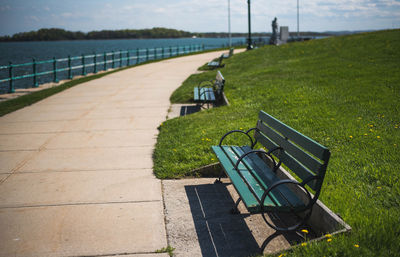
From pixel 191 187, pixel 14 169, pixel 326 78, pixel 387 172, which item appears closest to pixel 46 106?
pixel 14 169

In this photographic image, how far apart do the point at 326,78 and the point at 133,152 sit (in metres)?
7.20

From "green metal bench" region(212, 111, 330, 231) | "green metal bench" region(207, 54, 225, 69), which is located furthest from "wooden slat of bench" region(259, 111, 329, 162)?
"green metal bench" region(207, 54, 225, 69)

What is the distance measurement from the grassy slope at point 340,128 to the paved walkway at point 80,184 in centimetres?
62

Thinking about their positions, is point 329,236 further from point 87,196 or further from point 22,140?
point 22,140

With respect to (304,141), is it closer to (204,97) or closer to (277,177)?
(277,177)

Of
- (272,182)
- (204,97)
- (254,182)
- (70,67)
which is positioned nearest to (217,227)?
(254,182)

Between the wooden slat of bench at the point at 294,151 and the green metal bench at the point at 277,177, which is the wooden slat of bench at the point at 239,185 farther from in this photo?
the wooden slat of bench at the point at 294,151

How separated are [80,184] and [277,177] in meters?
2.62

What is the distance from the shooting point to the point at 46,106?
1071cm

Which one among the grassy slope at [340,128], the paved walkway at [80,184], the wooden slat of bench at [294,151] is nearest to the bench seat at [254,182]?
the wooden slat of bench at [294,151]

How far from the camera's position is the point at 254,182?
3908 mm

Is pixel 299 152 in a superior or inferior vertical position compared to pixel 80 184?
superior

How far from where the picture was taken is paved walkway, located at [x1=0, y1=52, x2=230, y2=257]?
359 cm

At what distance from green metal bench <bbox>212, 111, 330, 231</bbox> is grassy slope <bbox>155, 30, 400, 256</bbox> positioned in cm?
41
